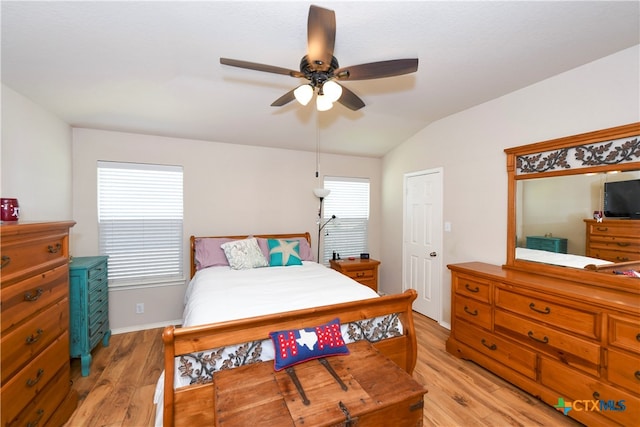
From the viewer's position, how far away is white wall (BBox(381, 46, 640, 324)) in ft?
6.57

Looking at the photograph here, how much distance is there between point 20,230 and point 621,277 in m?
3.86

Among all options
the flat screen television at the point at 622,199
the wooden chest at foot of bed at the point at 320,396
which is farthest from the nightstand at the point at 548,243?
the wooden chest at foot of bed at the point at 320,396

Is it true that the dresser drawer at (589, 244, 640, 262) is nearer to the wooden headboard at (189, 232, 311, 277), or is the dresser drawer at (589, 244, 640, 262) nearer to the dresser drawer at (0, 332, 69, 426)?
the wooden headboard at (189, 232, 311, 277)

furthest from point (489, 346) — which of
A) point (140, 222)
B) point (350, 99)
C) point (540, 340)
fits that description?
point (140, 222)

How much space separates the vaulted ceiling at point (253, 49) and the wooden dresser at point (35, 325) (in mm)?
1225

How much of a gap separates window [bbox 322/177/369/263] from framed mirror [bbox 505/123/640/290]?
7.31 ft

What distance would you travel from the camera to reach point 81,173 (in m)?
3.00

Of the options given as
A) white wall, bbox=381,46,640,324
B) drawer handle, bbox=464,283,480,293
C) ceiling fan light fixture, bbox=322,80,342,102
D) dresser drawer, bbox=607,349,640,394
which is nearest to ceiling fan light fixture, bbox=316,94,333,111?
ceiling fan light fixture, bbox=322,80,342,102

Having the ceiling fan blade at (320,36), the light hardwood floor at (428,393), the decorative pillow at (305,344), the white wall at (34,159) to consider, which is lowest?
the light hardwood floor at (428,393)

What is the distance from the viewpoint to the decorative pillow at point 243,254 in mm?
3049

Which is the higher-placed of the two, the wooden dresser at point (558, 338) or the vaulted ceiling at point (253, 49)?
the vaulted ceiling at point (253, 49)

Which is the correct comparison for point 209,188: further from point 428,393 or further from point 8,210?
point 428,393

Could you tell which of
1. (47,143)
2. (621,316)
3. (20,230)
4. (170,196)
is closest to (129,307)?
(170,196)

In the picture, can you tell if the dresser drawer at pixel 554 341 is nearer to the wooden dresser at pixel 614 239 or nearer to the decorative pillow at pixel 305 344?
the wooden dresser at pixel 614 239
